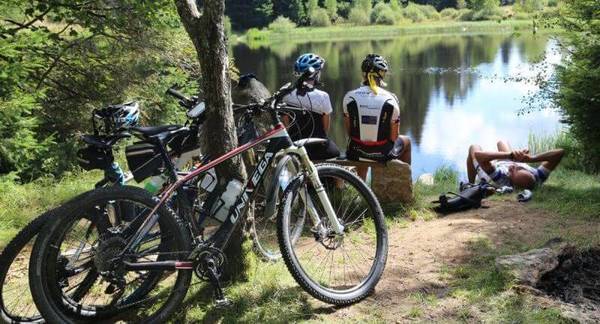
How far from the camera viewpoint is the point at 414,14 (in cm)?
7812

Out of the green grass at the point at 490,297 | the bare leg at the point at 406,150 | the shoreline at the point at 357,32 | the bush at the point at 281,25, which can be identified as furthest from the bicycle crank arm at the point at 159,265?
the bush at the point at 281,25

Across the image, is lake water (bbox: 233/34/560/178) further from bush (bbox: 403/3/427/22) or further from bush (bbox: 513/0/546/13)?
bush (bbox: 403/3/427/22)

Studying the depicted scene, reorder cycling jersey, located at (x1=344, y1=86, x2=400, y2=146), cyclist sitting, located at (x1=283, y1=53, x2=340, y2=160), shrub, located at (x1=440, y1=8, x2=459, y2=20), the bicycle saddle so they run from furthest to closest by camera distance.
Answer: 1. shrub, located at (x1=440, y1=8, x2=459, y2=20)
2. cycling jersey, located at (x1=344, y1=86, x2=400, y2=146)
3. cyclist sitting, located at (x1=283, y1=53, x2=340, y2=160)
4. the bicycle saddle

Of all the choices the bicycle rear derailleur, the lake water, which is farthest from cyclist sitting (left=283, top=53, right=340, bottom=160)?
the lake water

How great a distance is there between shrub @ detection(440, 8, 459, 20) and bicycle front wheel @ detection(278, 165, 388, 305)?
7642cm

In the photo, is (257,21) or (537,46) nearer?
(537,46)

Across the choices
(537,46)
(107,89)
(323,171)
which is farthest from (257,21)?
(323,171)

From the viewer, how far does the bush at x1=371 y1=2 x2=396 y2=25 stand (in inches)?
3009

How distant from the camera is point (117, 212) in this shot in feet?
9.61

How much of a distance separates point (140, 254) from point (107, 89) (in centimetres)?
659

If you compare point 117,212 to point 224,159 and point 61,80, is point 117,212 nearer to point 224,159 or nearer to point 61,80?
point 224,159

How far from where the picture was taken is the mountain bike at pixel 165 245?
2797 mm

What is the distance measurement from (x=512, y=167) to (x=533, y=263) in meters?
3.29

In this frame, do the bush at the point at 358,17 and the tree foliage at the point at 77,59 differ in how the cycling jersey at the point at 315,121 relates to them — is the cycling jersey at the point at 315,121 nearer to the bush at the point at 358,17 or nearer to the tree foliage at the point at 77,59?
the tree foliage at the point at 77,59
